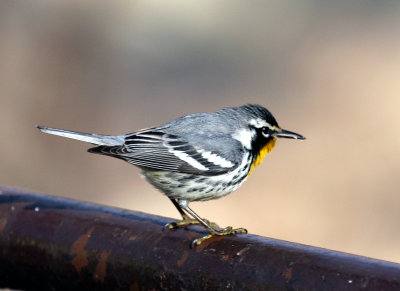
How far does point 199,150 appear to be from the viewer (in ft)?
15.6

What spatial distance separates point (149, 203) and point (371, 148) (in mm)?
3148

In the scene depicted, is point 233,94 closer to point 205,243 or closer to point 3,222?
point 3,222

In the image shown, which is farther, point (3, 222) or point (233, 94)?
point (233, 94)

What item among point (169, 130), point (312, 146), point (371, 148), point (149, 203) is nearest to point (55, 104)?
point (149, 203)

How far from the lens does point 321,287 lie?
254 centimetres

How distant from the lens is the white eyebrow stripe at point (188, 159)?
4.62 meters

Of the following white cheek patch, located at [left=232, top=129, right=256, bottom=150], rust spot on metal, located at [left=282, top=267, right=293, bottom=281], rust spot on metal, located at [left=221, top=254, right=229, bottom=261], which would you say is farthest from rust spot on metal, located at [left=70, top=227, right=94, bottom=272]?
white cheek patch, located at [left=232, top=129, right=256, bottom=150]

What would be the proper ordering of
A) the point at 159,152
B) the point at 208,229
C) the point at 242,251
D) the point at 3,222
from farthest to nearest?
1. the point at 159,152
2. the point at 208,229
3. the point at 3,222
4. the point at 242,251

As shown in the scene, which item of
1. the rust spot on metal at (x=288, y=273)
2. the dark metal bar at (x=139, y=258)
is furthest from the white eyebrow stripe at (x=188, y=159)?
the rust spot on metal at (x=288, y=273)

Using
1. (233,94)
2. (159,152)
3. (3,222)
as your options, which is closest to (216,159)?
(159,152)

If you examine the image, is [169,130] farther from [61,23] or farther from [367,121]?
[61,23]

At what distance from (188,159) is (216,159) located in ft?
0.62

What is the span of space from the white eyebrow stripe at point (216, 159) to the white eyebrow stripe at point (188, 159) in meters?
0.07

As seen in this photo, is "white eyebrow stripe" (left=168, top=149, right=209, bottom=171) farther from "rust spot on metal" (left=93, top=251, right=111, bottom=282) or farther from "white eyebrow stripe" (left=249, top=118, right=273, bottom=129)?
"rust spot on metal" (left=93, top=251, right=111, bottom=282)
